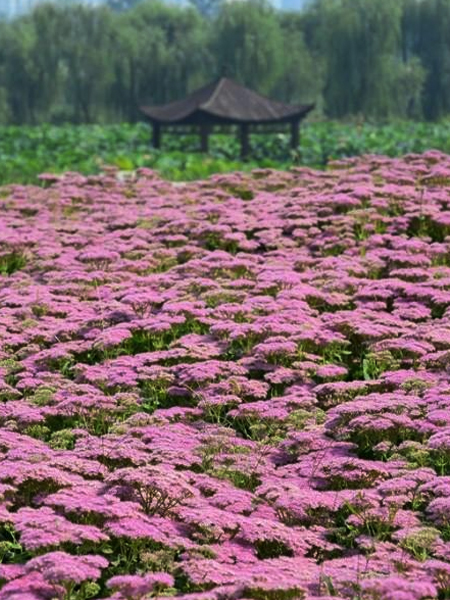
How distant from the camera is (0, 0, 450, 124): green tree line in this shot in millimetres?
48531

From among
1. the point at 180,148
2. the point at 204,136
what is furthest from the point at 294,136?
the point at 180,148

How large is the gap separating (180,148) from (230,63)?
58.9 ft

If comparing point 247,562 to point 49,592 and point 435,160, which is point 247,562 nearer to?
point 49,592

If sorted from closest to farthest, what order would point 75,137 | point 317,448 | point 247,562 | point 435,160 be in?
point 247,562
point 317,448
point 435,160
point 75,137

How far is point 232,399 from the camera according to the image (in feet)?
22.9

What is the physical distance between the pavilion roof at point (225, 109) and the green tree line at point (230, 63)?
20.5 meters

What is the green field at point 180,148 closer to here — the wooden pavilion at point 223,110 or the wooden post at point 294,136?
the wooden post at point 294,136

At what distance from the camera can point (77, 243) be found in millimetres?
11781

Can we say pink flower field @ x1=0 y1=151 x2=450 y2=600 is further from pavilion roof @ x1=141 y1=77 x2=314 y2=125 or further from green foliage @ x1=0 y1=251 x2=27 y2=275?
pavilion roof @ x1=141 y1=77 x2=314 y2=125

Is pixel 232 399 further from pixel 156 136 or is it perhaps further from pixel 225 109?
pixel 156 136

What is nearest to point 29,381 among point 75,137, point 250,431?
point 250,431

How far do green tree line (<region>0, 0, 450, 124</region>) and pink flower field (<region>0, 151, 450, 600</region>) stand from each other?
36.6 meters

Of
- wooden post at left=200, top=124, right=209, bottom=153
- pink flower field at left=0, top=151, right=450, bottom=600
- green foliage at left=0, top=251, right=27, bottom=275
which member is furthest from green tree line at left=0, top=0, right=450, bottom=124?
green foliage at left=0, top=251, right=27, bottom=275

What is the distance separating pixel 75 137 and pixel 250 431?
1237 inches
